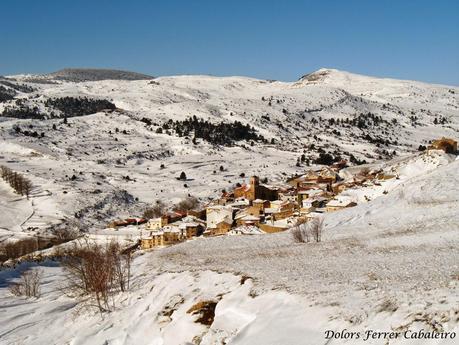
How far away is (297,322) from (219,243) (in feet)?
80.3

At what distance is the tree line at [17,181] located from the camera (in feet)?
362

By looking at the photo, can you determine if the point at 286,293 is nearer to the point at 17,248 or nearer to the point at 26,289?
the point at 26,289

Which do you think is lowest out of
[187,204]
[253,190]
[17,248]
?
[17,248]

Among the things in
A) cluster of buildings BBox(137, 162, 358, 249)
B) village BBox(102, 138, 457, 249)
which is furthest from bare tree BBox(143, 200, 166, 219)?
cluster of buildings BBox(137, 162, 358, 249)

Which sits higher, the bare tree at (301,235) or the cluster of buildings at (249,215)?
the bare tree at (301,235)

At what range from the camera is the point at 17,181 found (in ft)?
369

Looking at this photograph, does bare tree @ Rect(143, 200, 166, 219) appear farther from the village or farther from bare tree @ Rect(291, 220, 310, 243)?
bare tree @ Rect(291, 220, 310, 243)

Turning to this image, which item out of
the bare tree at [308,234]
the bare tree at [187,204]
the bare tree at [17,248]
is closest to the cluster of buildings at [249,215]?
the bare tree at [187,204]

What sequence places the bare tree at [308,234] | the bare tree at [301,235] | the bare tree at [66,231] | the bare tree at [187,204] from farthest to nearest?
the bare tree at [187,204]
the bare tree at [66,231]
the bare tree at [301,235]
the bare tree at [308,234]

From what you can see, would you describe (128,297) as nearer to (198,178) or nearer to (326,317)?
(326,317)

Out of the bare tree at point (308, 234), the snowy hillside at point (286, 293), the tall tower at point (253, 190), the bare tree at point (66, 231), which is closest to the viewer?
the snowy hillside at point (286, 293)

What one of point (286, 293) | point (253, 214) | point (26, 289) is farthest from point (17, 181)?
point (286, 293)

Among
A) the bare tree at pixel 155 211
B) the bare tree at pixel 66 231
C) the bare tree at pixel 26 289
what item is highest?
the bare tree at pixel 26 289

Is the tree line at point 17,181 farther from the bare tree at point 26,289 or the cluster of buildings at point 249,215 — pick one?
the bare tree at point 26,289
